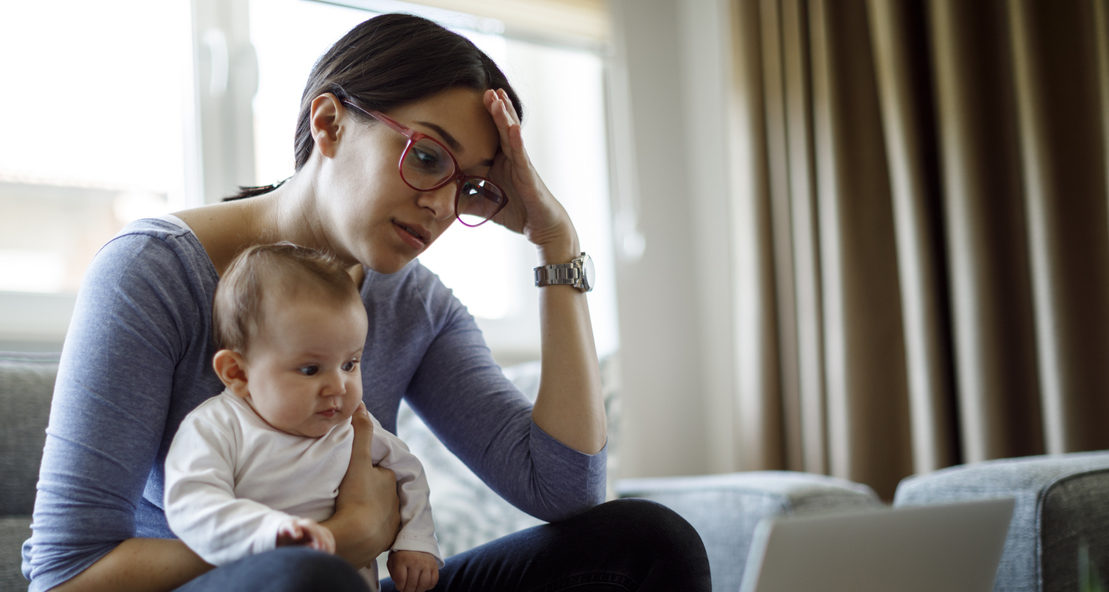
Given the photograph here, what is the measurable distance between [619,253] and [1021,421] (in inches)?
45.1

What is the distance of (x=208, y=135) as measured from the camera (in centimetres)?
210

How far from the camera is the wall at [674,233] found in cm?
269

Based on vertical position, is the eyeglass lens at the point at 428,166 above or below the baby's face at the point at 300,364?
above

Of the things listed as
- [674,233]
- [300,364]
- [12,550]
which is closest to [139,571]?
[300,364]

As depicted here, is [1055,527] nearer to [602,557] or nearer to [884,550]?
[884,550]

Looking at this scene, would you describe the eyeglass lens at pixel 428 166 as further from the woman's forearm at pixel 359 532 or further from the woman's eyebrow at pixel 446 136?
the woman's forearm at pixel 359 532

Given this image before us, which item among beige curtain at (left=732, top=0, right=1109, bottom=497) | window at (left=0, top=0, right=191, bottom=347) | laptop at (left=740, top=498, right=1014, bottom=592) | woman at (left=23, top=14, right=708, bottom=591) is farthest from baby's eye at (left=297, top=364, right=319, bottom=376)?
beige curtain at (left=732, top=0, right=1109, bottom=497)

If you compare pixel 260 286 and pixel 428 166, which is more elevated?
pixel 428 166

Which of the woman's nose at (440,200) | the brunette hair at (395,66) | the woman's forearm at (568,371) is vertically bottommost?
the woman's forearm at (568,371)

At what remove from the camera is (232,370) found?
99 centimetres

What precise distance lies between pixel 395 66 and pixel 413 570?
60 cm

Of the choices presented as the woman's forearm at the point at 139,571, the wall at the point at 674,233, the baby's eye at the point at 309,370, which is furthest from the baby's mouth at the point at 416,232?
the wall at the point at 674,233

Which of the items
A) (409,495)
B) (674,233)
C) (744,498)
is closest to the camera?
(409,495)

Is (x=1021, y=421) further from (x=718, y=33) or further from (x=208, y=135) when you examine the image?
(x=208, y=135)
